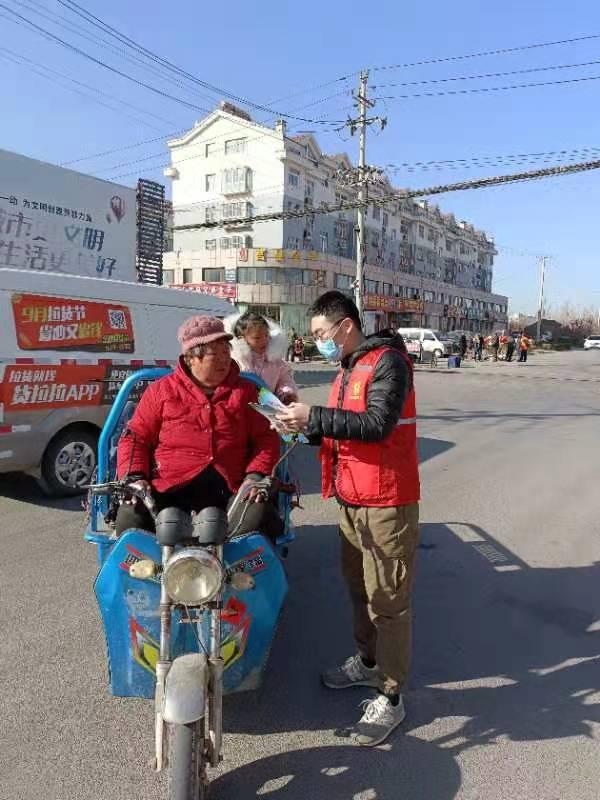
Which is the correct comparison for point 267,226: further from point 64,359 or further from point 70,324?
point 64,359

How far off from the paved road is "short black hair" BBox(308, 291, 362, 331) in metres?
1.88

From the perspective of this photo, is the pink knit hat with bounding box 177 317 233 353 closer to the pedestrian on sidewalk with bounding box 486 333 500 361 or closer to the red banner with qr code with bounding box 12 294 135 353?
the red banner with qr code with bounding box 12 294 135 353

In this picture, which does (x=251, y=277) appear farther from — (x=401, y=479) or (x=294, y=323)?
(x=401, y=479)

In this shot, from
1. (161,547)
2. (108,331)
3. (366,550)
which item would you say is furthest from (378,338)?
(108,331)

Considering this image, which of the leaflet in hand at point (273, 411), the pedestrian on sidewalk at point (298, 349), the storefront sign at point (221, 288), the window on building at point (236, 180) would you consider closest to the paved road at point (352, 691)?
the leaflet in hand at point (273, 411)

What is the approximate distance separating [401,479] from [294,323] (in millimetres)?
46768

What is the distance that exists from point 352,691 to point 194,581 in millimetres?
1400

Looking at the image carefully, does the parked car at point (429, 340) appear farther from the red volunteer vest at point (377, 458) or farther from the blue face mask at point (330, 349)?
the red volunteer vest at point (377, 458)

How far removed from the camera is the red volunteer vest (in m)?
2.77

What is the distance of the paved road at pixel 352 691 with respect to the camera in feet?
8.34

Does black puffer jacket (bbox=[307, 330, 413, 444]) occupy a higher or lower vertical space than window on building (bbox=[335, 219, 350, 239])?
lower

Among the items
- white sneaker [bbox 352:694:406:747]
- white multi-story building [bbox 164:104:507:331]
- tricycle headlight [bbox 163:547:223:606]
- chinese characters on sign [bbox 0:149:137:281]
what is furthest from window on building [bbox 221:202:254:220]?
tricycle headlight [bbox 163:547:223:606]

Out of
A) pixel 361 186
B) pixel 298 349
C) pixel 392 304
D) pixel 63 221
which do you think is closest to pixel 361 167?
pixel 361 186

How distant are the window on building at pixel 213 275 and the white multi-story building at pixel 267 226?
0.08 metres
